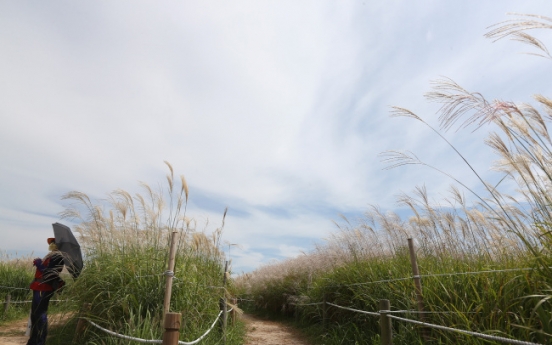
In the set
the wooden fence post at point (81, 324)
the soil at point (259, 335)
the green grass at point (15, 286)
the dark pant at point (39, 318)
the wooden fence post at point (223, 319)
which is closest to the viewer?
the wooden fence post at point (81, 324)

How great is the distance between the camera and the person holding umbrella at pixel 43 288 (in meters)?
4.61

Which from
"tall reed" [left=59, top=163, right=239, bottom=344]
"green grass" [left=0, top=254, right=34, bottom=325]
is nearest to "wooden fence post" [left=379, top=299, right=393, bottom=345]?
"tall reed" [left=59, top=163, right=239, bottom=344]

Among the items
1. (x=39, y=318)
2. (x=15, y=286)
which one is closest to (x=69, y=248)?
(x=39, y=318)

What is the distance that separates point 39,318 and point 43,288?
40 cm

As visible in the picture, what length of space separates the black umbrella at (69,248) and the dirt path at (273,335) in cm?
309

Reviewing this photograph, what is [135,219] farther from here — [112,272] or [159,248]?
[112,272]

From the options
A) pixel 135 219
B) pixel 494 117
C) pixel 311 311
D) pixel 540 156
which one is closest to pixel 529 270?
pixel 540 156

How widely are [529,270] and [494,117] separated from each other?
1168 millimetres

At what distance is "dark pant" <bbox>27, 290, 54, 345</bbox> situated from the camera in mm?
4555

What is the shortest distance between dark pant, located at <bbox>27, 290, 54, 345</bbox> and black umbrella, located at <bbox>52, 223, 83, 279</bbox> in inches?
24.2

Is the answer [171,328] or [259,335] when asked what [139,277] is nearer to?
[171,328]

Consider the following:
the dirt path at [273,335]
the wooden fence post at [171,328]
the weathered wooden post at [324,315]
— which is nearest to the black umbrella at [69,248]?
the wooden fence post at [171,328]

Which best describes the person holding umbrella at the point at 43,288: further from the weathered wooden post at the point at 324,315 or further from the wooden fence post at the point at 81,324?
the weathered wooden post at the point at 324,315

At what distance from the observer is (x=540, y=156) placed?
2.80m
